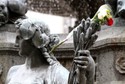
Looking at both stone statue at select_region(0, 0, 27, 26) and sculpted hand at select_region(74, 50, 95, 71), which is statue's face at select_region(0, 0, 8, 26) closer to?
stone statue at select_region(0, 0, 27, 26)

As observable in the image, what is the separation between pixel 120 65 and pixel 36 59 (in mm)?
2001

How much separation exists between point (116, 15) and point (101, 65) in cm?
76

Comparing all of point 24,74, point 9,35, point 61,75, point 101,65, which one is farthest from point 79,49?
point 9,35

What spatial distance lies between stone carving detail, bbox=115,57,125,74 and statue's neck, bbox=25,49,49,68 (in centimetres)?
195

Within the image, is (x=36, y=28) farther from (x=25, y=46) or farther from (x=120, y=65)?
(x=120, y=65)

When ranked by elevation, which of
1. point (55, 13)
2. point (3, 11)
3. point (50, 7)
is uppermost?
point (3, 11)

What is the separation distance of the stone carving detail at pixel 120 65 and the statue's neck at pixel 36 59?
76.6 inches

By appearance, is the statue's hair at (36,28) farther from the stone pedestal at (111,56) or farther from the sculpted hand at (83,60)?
the stone pedestal at (111,56)

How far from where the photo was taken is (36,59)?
18.0 feet

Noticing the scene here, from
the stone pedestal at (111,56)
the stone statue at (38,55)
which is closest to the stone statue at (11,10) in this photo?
the stone pedestal at (111,56)

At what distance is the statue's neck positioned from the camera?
545 centimetres

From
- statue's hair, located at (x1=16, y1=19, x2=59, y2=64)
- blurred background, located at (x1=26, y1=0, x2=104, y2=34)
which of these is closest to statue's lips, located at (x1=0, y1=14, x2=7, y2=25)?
statue's hair, located at (x1=16, y1=19, x2=59, y2=64)

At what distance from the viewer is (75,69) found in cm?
493

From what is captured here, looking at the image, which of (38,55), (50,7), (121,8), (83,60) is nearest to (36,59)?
(38,55)
